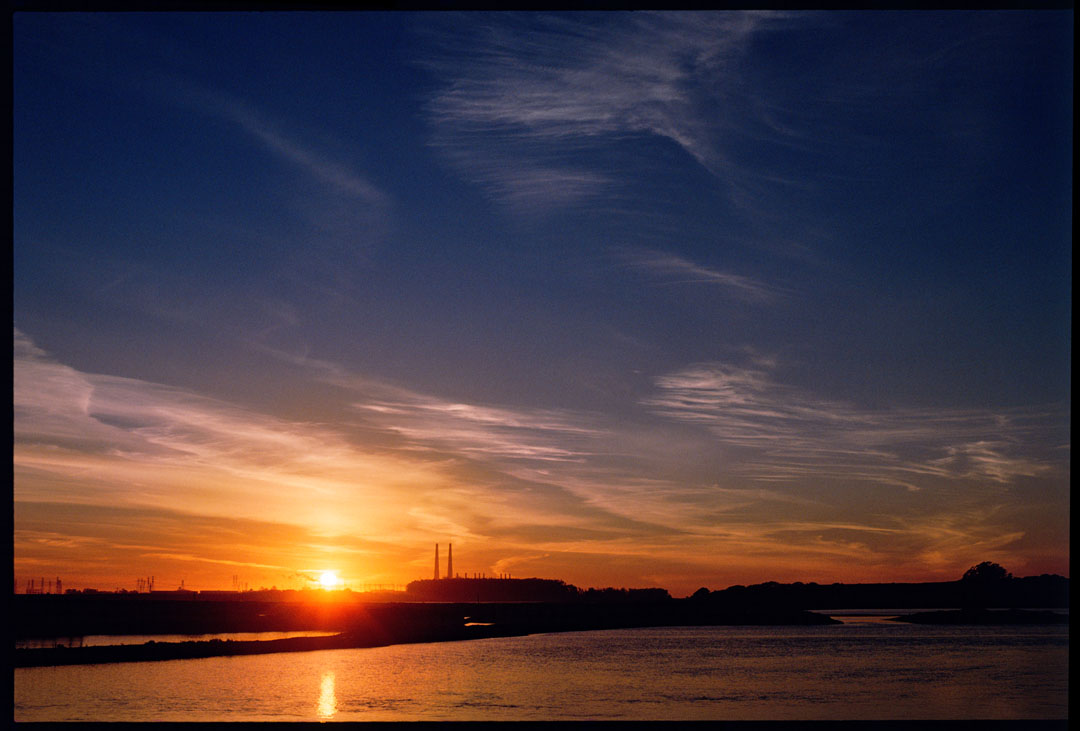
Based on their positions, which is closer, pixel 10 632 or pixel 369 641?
pixel 10 632

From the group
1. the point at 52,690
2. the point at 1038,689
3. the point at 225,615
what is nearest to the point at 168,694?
the point at 52,690

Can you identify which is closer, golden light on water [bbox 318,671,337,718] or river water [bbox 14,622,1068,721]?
golden light on water [bbox 318,671,337,718]

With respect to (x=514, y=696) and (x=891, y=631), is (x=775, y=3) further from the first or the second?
(x=891, y=631)

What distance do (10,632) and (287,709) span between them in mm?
14922

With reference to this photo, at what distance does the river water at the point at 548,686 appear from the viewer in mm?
20438

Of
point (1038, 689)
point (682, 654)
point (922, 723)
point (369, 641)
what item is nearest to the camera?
point (922, 723)

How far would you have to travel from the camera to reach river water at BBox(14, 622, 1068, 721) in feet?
67.1

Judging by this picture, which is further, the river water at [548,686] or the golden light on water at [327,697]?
the river water at [548,686]

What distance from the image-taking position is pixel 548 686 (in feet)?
83.9

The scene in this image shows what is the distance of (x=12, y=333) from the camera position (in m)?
6.48

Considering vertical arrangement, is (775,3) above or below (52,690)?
above

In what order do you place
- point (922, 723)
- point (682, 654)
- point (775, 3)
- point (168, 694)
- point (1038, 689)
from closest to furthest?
point (775, 3), point (922, 723), point (168, 694), point (1038, 689), point (682, 654)

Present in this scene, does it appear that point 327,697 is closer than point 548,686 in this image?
Yes

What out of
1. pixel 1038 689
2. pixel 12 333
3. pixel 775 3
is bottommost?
pixel 1038 689
